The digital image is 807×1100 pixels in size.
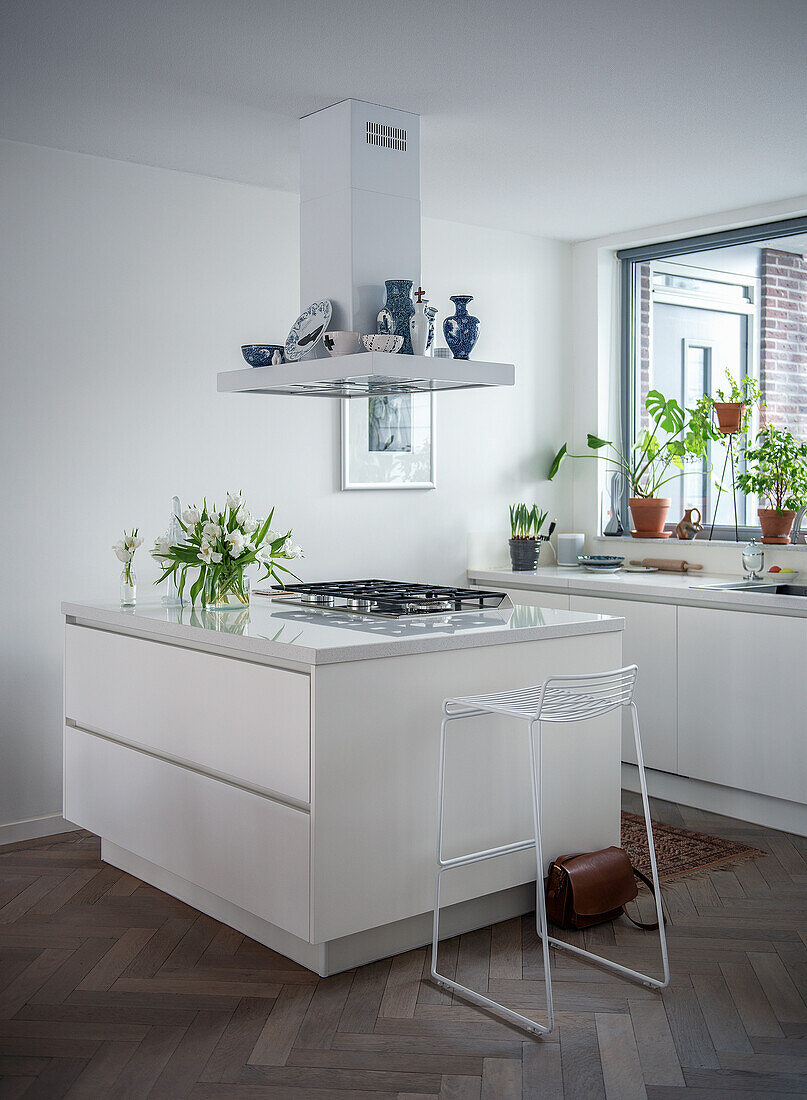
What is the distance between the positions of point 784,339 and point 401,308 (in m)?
2.56

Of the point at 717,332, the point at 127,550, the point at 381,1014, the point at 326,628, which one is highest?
the point at 717,332

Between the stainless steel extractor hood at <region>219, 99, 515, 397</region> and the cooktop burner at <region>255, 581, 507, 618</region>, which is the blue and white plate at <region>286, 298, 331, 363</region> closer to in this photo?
the stainless steel extractor hood at <region>219, 99, 515, 397</region>

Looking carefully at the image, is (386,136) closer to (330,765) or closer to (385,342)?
(385,342)

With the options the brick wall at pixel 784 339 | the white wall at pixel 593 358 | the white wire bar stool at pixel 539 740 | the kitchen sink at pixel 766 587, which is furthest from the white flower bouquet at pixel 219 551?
the brick wall at pixel 784 339

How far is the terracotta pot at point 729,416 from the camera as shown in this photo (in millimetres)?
5061

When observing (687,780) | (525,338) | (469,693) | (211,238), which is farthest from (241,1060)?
(525,338)

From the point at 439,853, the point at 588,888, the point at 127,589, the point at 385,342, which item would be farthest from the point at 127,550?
the point at 588,888

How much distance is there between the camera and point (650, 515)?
5.46 meters

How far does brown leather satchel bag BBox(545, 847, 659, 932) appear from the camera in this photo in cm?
319

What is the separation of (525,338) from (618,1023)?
3676 mm

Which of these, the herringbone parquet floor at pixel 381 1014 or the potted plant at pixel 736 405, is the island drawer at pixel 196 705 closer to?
the herringbone parquet floor at pixel 381 1014

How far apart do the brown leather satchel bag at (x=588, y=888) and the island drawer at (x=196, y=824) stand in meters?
0.81

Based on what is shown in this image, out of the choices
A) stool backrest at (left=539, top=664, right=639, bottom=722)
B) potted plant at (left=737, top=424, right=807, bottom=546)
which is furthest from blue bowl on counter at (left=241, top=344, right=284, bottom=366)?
potted plant at (left=737, top=424, right=807, bottom=546)

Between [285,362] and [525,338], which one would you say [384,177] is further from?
[525,338]
